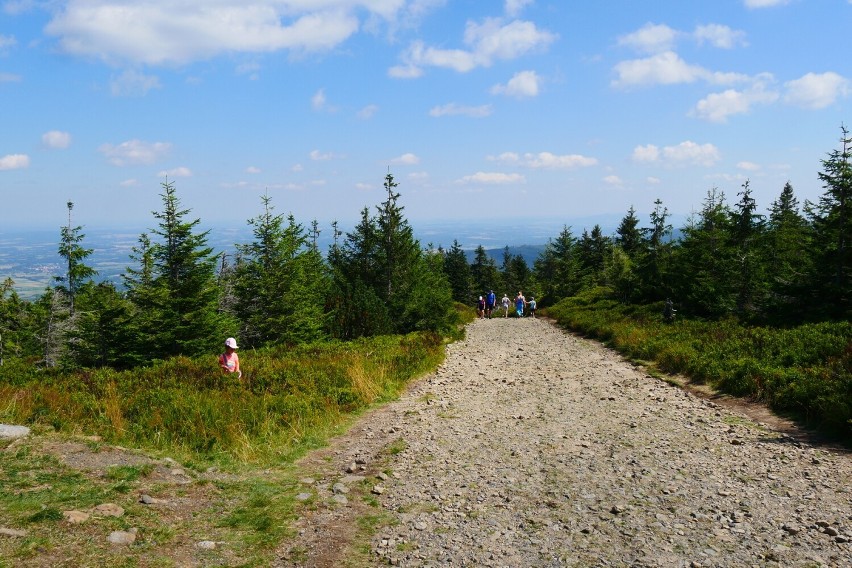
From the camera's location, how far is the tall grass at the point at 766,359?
383 inches

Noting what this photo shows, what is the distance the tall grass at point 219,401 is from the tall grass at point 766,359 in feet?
26.8

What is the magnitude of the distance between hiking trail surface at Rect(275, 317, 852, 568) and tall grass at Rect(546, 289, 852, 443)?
0.87 m

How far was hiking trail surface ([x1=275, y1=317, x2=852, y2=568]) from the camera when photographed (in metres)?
5.19

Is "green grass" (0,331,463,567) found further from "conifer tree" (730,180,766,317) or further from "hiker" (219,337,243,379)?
"conifer tree" (730,180,766,317)

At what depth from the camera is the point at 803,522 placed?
5.66 meters

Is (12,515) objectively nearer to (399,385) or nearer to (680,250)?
(399,385)

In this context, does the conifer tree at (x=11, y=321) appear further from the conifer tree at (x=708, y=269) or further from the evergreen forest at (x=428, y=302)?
the conifer tree at (x=708, y=269)

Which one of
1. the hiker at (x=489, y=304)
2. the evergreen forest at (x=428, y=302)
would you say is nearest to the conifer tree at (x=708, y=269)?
the evergreen forest at (x=428, y=302)

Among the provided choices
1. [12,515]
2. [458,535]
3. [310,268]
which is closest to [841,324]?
[458,535]

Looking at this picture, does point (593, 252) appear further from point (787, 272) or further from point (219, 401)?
point (219, 401)

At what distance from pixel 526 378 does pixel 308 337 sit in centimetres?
1480

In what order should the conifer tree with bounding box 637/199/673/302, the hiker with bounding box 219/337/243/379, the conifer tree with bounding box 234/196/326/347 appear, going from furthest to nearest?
the conifer tree with bounding box 637/199/673/302 → the conifer tree with bounding box 234/196/326/347 → the hiker with bounding box 219/337/243/379

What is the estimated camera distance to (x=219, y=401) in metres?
10.3

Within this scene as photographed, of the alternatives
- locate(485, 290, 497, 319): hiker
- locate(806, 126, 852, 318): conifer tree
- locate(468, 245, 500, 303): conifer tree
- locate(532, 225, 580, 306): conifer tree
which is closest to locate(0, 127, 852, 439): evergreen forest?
locate(806, 126, 852, 318): conifer tree
